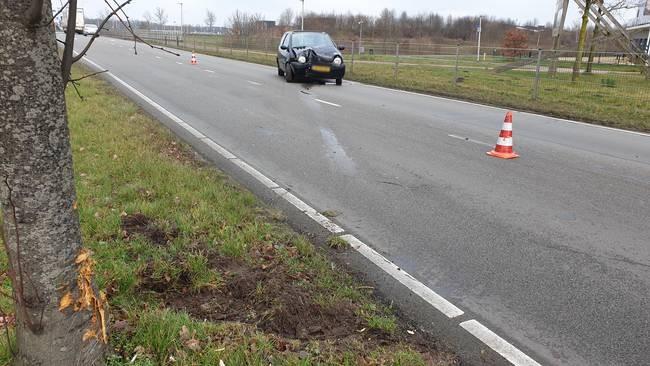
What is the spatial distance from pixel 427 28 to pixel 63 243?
93.3 m

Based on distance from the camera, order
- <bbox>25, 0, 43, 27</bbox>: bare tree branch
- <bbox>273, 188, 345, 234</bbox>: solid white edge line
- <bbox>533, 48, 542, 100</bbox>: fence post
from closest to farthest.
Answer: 1. <bbox>25, 0, 43, 27</bbox>: bare tree branch
2. <bbox>273, 188, 345, 234</bbox>: solid white edge line
3. <bbox>533, 48, 542, 100</bbox>: fence post

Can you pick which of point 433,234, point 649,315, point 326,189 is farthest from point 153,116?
point 649,315

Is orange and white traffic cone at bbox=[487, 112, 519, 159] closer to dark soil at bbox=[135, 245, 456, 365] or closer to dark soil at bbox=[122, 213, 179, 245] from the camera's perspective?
dark soil at bbox=[135, 245, 456, 365]

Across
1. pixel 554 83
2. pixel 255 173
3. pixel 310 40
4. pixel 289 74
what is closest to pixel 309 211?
pixel 255 173

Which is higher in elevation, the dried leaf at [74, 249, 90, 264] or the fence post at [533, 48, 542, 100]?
the fence post at [533, 48, 542, 100]

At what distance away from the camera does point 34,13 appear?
175 centimetres

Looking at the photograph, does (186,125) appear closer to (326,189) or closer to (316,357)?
(326,189)

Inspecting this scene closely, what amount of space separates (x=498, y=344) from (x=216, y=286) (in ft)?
5.80

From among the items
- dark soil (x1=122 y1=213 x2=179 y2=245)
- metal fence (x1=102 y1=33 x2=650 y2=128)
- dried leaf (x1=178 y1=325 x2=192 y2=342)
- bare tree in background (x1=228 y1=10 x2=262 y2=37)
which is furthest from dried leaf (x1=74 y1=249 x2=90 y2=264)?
bare tree in background (x1=228 y1=10 x2=262 y2=37)

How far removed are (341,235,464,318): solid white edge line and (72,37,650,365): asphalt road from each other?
89mm

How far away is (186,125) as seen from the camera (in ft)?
30.8

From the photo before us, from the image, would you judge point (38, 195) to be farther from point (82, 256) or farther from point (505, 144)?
point (505, 144)

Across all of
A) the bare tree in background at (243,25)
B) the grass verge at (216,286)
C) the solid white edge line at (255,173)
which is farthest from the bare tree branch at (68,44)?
the bare tree in background at (243,25)

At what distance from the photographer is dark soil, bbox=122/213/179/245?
403 cm
